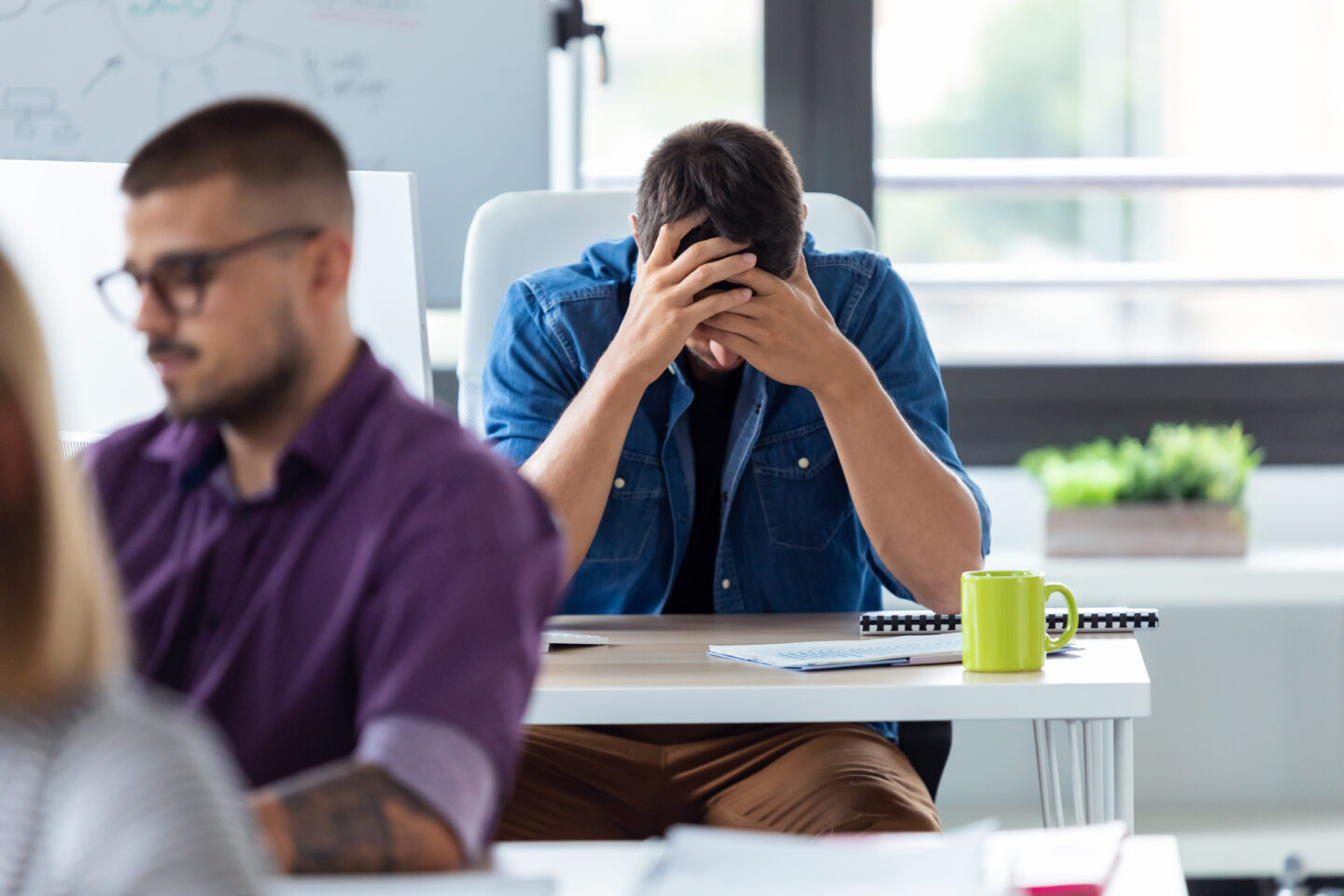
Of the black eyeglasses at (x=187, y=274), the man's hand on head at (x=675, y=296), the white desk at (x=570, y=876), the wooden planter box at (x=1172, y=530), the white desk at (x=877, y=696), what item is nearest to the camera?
the white desk at (x=570, y=876)

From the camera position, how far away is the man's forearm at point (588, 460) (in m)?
1.54

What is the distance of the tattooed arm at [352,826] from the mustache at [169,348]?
24cm

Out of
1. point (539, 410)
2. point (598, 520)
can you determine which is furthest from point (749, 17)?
point (598, 520)

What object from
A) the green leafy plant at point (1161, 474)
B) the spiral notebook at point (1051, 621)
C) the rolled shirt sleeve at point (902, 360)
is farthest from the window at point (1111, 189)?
the spiral notebook at point (1051, 621)

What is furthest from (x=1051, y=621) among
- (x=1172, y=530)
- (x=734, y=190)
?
(x=1172, y=530)

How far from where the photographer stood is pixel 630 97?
8.48 ft

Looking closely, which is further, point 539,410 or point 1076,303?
point 1076,303

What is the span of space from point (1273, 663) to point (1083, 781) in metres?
1.07

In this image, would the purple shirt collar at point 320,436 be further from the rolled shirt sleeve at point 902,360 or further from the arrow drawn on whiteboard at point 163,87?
the arrow drawn on whiteboard at point 163,87

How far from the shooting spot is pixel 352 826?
0.72m

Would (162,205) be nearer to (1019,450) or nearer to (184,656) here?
(184,656)

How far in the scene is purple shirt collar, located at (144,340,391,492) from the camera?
0.85 m

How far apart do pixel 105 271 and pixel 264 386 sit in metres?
1.02

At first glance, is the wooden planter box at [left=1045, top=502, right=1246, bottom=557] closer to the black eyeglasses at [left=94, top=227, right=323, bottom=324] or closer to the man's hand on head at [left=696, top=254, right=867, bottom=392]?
the man's hand on head at [left=696, top=254, right=867, bottom=392]
